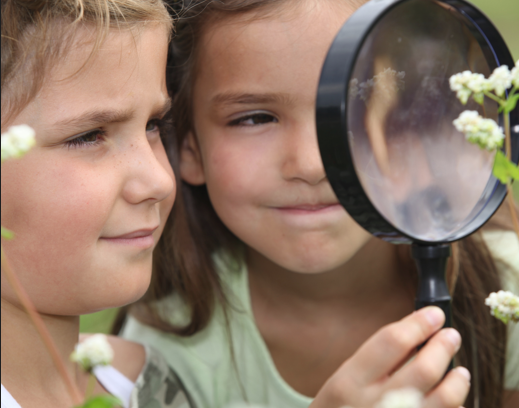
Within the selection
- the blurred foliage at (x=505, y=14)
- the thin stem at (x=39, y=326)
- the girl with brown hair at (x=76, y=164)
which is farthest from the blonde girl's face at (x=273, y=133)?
the blurred foliage at (x=505, y=14)

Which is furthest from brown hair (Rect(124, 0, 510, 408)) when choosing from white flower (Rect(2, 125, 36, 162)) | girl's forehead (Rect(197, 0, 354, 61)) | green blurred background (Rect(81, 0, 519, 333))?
green blurred background (Rect(81, 0, 519, 333))

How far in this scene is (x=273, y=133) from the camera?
1.27 m

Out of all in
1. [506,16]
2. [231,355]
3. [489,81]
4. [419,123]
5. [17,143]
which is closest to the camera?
[17,143]

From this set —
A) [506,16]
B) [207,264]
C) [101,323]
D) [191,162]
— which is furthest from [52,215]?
[506,16]

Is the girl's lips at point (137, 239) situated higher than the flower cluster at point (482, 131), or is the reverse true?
the flower cluster at point (482, 131)

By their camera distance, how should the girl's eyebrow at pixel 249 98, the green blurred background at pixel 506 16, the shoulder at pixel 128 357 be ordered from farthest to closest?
the green blurred background at pixel 506 16 → the shoulder at pixel 128 357 → the girl's eyebrow at pixel 249 98

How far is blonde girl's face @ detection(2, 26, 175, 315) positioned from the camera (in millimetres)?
950

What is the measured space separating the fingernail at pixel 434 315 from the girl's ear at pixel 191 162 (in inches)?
32.9

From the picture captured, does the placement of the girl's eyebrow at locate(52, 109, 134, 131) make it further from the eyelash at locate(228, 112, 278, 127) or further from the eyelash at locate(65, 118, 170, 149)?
the eyelash at locate(228, 112, 278, 127)

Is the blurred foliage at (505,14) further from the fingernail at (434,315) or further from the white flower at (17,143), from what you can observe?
the white flower at (17,143)

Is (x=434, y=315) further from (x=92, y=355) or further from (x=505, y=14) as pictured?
(x=505, y=14)

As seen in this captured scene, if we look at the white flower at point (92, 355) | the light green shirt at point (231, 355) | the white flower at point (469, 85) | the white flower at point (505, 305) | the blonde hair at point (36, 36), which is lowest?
the light green shirt at point (231, 355)

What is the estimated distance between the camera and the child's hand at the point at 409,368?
72 cm

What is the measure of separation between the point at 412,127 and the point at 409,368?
0.38 m
